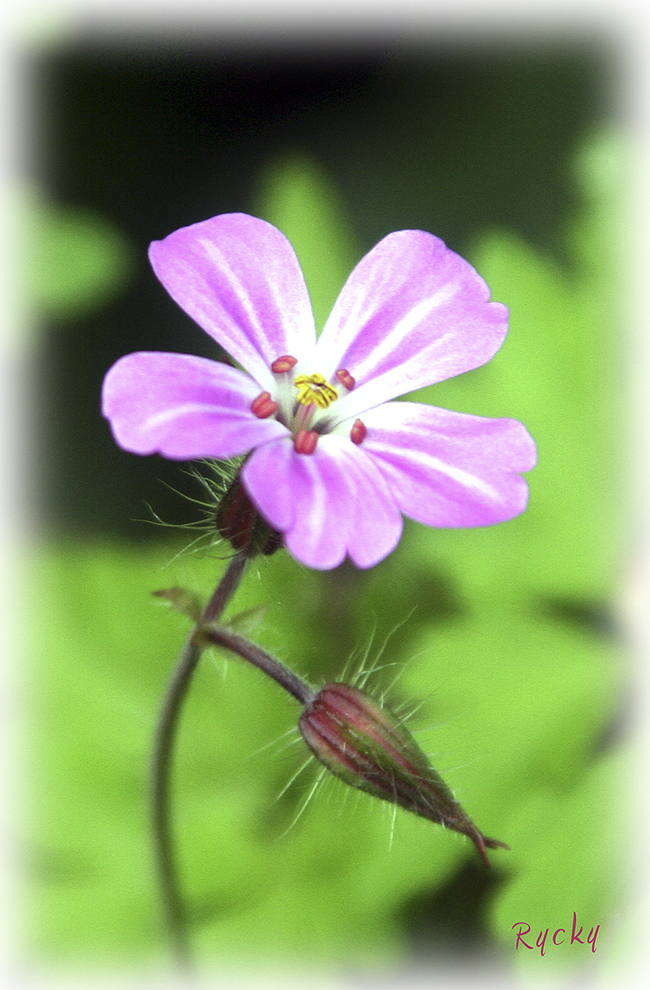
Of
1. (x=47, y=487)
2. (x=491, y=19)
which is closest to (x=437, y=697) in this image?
(x=47, y=487)

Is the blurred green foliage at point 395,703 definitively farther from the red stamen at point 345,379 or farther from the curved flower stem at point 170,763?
the red stamen at point 345,379

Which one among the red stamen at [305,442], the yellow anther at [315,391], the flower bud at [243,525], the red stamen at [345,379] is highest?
the red stamen at [345,379]

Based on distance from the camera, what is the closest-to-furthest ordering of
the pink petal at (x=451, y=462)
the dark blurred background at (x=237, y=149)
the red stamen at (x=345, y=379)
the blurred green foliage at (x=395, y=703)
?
the pink petal at (x=451, y=462)
the red stamen at (x=345, y=379)
the blurred green foliage at (x=395, y=703)
the dark blurred background at (x=237, y=149)

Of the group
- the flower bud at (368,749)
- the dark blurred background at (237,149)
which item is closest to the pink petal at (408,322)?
the flower bud at (368,749)

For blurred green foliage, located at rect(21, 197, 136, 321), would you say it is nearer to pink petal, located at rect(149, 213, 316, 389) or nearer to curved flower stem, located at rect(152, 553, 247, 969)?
pink petal, located at rect(149, 213, 316, 389)

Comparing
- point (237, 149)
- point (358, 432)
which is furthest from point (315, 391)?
point (237, 149)

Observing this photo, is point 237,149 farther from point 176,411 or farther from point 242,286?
point 176,411

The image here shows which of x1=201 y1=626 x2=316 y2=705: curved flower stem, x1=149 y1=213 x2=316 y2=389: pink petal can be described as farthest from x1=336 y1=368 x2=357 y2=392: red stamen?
x1=201 y1=626 x2=316 y2=705: curved flower stem
